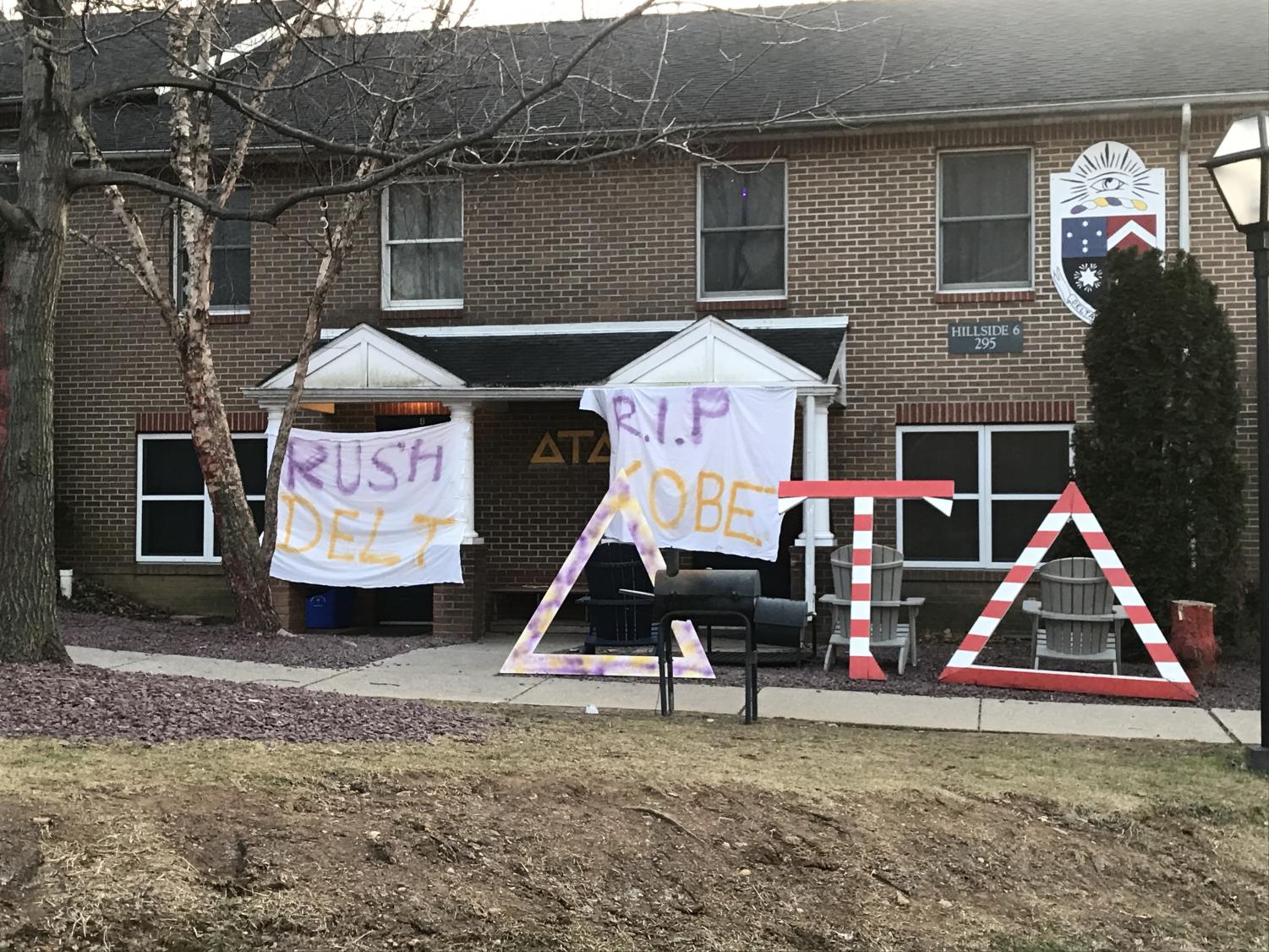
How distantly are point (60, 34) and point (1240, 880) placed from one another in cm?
825

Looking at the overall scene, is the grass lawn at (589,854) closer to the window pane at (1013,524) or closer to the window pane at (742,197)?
the window pane at (1013,524)

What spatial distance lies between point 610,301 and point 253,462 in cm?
474

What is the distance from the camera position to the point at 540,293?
14.2 metres

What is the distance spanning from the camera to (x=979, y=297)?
43.7 feet

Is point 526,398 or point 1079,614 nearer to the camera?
point 1079,614

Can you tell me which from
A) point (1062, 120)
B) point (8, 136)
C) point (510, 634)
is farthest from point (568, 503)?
point (8, 136)

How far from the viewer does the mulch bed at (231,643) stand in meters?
11.1

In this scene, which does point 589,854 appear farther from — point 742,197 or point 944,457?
point 742,197

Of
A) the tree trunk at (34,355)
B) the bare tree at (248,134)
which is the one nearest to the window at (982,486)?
the bare tree at (248,134)

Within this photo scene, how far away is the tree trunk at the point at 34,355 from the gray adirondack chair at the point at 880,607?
237 inches

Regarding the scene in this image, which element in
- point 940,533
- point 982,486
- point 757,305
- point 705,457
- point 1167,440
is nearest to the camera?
point 1167,440

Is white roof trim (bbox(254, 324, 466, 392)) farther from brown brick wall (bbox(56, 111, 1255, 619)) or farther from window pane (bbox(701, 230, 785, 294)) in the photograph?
window pane (bbox(701, 230, 785, 294))

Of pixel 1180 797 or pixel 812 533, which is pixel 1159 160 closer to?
pixel 812 533

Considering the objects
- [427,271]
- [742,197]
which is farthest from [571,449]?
[742,197]
